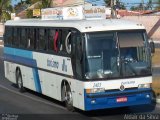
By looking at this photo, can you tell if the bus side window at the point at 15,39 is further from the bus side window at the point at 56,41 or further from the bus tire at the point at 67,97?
the bus tire at the point at 67,97

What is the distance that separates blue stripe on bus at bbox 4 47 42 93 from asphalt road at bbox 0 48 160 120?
2.13 ft

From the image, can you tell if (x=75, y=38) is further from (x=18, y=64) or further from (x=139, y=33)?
(x=18, y=64)

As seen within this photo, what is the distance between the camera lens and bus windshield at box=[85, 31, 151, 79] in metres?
13.2

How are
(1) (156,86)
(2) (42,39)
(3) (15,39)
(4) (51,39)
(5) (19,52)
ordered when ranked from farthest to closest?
1. (3) (15,39)
2. (5) (19,52)
3. (1) (156,86)
4. (2) (42,39)
5. (4) (51,39)

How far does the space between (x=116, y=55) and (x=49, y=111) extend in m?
2.62

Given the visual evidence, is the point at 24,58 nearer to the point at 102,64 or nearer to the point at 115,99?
the point at 102,64

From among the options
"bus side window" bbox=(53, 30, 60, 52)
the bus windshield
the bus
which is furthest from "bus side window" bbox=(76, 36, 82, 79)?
"bus side window" bbox=(53, 30, 60, 52)

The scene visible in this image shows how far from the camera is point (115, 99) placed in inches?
518

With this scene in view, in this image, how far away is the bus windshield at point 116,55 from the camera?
13164 millimetres

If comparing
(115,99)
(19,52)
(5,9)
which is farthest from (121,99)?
(5,9)

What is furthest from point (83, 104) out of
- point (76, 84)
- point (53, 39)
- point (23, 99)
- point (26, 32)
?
point (26, 32)

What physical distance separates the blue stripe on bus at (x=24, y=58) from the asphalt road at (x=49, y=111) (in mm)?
651

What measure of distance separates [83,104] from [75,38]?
5.83 feet

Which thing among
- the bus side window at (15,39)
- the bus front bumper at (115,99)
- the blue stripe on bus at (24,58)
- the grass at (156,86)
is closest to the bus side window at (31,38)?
the blue stripe on bus at (24,58)
